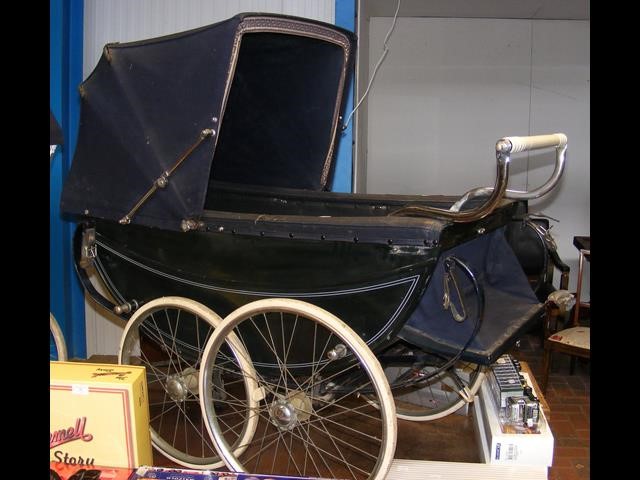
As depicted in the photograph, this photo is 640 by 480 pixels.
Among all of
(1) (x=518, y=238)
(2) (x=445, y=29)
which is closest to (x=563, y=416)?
(1) (x=518, y=238)

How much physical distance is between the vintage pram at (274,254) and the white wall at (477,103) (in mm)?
1879

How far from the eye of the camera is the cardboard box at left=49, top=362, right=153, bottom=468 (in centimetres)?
194

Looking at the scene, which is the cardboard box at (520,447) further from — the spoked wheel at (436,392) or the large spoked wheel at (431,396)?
the large spoked wheel at (431,396)

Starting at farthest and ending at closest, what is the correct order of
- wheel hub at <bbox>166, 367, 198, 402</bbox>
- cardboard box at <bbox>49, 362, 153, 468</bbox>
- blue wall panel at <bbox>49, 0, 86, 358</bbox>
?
blue wall panel at <bbox>49, 0, 86, 358</bbox>, wheel hub at <bbox>166, 367, 198, 402</bbox>, cardboard box at <bbox>49, 362, 153, 468</bbox>

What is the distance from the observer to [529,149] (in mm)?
1718

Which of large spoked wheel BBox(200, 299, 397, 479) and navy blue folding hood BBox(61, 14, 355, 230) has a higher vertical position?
navy blue folding hood BBox(61, 14, 355, 230)

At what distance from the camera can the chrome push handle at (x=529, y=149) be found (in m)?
1.60

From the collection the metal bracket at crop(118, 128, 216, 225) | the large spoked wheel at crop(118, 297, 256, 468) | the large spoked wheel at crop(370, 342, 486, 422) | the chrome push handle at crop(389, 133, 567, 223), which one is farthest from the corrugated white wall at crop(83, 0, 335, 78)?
the large spoked wheel at crop(370, 342, 486, 422)

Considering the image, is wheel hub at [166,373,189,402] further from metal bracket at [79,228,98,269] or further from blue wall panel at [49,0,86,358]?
blue wall panel at [49,0,86,358]

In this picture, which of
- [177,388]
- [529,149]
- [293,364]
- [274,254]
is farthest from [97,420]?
[529,149]

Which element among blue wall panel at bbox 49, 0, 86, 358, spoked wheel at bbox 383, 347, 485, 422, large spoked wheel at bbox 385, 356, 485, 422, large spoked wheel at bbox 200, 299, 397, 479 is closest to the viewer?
large spoked wheel at bbox 200, 299, 397, 479

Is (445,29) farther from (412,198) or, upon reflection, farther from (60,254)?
(60,254)

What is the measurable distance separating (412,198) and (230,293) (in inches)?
34.6

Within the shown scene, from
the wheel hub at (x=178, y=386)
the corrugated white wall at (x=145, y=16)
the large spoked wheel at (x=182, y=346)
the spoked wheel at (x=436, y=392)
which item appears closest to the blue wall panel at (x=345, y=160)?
the corrugated white wall at (x=145, y=16)
